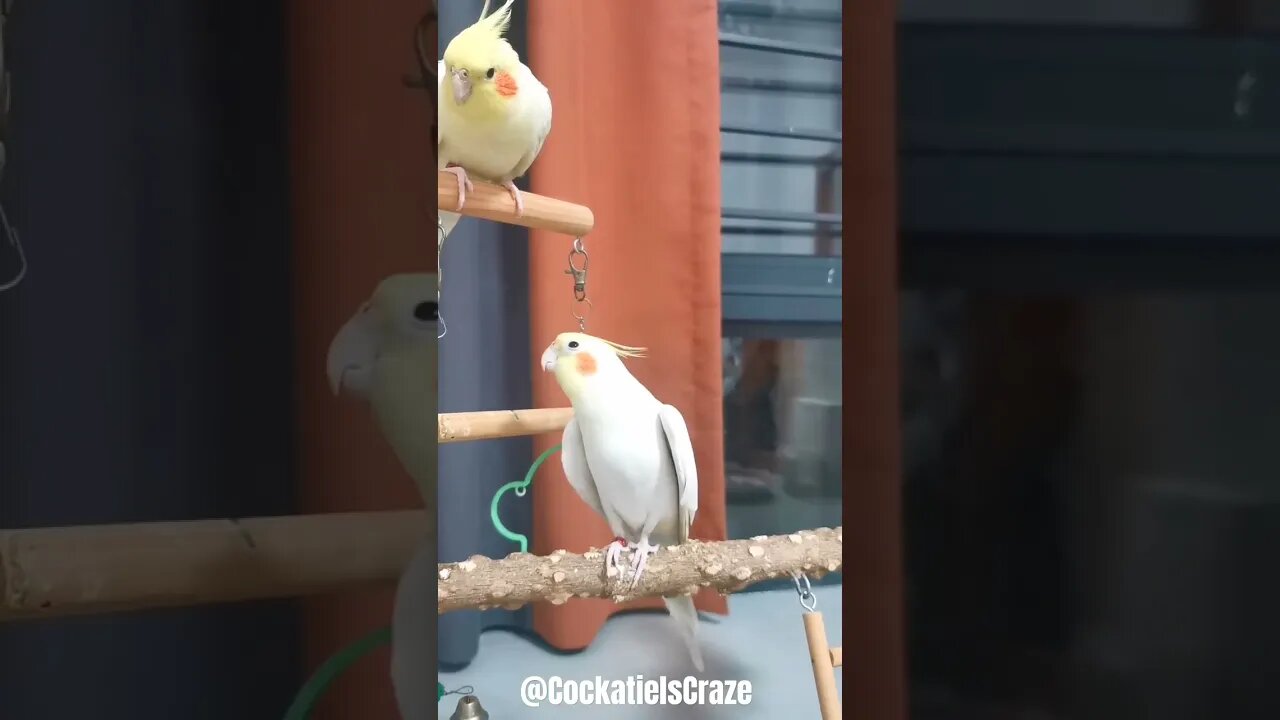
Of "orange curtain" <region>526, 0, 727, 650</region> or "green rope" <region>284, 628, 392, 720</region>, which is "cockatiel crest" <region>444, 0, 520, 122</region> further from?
"green rope" <region>284, 628, 392, 720</region>

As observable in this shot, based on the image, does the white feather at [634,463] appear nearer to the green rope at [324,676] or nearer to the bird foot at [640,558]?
the bird foot at [640,558]

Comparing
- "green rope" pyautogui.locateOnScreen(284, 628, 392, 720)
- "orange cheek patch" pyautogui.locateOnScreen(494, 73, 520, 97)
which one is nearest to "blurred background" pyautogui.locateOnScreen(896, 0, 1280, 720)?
"orange cheek patch" pyautogui.locateOnScreen(494, 73, 520, 97)

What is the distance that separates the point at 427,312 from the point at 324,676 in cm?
29

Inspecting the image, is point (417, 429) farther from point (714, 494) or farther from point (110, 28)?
point (110, 28)

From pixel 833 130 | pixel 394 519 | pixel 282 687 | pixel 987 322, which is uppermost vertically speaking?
pixel 833 130

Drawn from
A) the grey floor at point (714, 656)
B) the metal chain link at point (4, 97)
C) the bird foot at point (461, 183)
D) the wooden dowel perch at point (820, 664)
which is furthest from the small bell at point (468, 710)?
the metal chain link at point (4, 97)

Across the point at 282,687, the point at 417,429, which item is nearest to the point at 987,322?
the point at 417,429

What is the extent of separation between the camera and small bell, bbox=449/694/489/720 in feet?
1.75

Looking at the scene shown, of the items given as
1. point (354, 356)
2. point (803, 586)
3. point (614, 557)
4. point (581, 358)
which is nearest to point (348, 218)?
point (354, 356)

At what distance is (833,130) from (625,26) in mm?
160

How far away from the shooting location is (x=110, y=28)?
0.58m

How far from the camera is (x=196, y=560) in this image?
55cm

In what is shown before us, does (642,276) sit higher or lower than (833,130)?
lower

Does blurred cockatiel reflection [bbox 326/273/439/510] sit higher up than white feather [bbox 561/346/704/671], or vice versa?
blurred cockatiel reflection [bbox 326/273/439/510]
